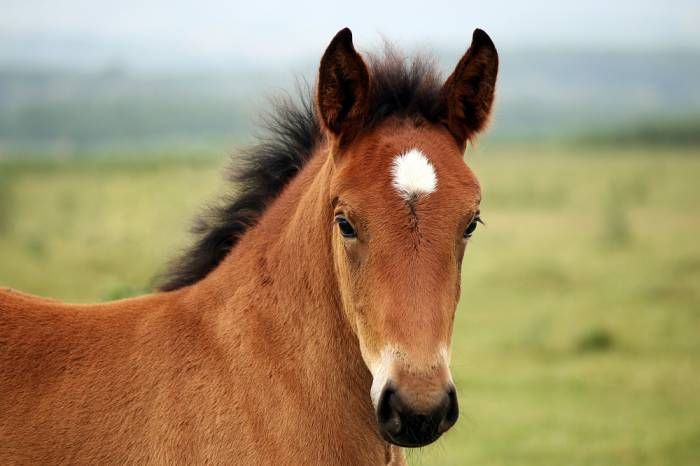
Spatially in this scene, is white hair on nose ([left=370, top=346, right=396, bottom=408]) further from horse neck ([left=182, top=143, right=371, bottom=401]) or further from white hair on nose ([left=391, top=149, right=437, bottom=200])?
white hair on nose ([left=391, top=149, right=437, bottom=200])

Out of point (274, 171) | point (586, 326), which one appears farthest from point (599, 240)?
point (274, 171)

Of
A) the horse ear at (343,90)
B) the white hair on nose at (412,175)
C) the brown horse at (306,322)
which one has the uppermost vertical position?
the horse ear at (343,90)

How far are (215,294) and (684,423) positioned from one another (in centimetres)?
979

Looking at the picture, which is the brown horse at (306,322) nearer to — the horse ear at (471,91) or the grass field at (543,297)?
the horse ear at (471,91)

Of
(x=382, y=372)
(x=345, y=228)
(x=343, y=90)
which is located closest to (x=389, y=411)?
(x=382, y=372)

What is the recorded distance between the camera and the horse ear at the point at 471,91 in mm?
3900

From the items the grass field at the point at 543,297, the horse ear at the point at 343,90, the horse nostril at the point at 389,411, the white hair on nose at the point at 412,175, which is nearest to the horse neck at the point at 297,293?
the horse ear at the point at 343,90

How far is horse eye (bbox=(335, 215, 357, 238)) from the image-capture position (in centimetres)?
372

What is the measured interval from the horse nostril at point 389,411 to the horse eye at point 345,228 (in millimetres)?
733

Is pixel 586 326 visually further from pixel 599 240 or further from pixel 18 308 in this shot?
pixel 18 308

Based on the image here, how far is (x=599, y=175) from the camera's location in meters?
52.6

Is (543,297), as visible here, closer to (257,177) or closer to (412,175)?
(257,177)

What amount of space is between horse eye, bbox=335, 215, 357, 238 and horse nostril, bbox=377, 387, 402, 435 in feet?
2.40

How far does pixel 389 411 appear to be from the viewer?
3340 mm
